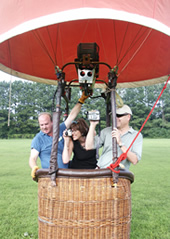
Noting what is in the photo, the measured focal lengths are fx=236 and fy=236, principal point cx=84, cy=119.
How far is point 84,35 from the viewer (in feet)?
11.2

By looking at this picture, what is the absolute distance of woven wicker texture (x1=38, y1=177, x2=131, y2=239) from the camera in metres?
1.66

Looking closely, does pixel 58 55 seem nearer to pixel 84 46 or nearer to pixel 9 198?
pixel 84 46

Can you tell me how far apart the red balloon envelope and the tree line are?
31512 millimetres

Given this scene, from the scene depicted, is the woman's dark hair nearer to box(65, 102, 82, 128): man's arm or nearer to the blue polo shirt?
box(65, 102, 82, 128): man's arm

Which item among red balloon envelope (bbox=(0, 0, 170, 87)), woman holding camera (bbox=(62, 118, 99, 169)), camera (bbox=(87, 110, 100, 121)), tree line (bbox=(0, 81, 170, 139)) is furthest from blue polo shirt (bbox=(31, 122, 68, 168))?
tree line (bbox=(0, 81, 170, 139))

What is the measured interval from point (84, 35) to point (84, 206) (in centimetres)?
253

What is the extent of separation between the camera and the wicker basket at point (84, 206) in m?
1.66

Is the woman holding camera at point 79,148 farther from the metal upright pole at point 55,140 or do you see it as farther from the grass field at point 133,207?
the grass field at point 133,207

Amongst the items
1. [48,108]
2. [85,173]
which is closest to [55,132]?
[85,173]

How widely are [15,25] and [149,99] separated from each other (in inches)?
1773

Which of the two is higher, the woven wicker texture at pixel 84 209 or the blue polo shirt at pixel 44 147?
the blue polo shirt at pixel 44 147

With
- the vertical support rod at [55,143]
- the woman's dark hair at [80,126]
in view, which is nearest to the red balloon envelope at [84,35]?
the vertical support rod at [55,143]

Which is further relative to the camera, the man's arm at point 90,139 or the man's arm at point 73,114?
the man's arm at point 73,114

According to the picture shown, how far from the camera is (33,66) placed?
3.76 meters
